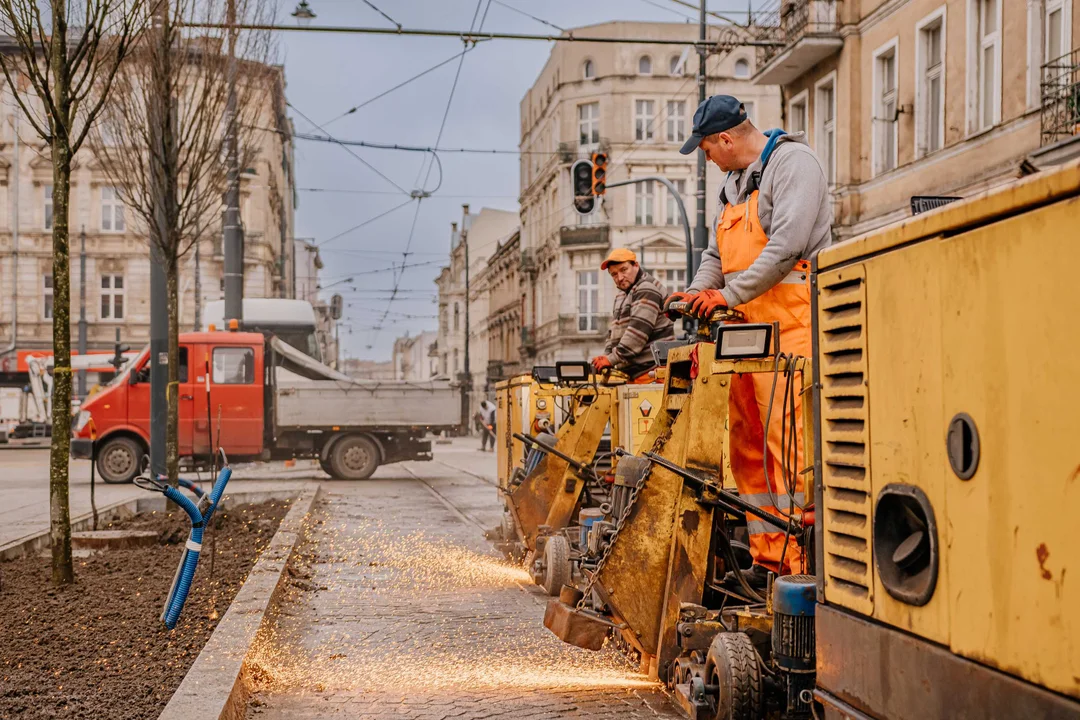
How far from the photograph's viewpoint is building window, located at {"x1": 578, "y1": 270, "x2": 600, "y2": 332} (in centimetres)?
5766

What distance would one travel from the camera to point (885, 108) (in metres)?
23.0

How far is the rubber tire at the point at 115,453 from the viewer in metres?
21.2

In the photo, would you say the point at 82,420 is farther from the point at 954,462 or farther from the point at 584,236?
the point at 584,236

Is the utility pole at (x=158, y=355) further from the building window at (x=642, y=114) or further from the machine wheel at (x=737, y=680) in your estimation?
the building window at (x=642, y=114)

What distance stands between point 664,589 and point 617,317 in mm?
4580

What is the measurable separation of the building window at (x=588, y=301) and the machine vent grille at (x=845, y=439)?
54.5 metres

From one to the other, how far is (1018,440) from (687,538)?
2343 mm

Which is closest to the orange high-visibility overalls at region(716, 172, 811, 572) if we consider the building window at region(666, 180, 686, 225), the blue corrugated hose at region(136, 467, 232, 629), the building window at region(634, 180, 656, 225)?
the blue corrugated hose at region(136, 467, 232, 629)

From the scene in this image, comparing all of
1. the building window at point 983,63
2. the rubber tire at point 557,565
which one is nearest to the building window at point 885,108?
the building window at point 983,63

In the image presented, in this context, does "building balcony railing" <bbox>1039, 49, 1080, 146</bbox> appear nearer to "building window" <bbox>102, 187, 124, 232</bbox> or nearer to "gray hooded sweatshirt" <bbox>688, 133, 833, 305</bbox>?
"gray hooded sweatshirt" <bbox>688, 133, 833, 305</bbox>

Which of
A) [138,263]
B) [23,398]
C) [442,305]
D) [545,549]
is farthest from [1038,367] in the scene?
[442,305]

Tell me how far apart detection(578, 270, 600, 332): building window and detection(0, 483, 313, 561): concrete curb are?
1508 inches

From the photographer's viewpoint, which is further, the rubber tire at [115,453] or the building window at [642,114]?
the building window at [642,114]

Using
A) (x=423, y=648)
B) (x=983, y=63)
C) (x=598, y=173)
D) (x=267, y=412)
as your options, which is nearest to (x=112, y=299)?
(x=267, y=412)
